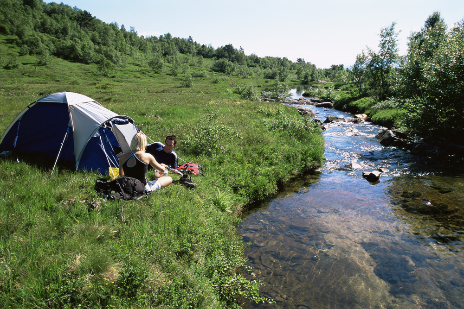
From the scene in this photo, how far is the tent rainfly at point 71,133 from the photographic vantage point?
32.8ft

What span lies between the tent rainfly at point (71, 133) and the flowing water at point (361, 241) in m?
6.53

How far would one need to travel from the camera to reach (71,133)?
10.3 m

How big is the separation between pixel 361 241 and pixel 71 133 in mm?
12327

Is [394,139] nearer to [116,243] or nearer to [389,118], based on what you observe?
[389,118]

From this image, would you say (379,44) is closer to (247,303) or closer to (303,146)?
(303,146)

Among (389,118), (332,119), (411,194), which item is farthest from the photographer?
(332,119)

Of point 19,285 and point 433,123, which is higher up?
point 433,123

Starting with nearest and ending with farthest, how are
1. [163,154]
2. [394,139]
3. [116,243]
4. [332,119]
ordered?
1. [116,243]
2. [163,154]
3. [394,139]
4. [332,119]

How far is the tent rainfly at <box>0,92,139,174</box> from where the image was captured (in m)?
9.98

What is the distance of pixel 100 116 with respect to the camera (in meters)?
10.5

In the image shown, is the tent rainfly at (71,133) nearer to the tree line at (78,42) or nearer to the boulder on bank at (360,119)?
the boulder on bank at (360,119)

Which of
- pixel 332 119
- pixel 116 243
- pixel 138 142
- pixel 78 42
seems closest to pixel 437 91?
pixel 332 119

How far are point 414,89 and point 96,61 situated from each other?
11430 centimetres

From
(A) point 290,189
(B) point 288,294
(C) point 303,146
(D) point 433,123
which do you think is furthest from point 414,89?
(B) point 288,294
